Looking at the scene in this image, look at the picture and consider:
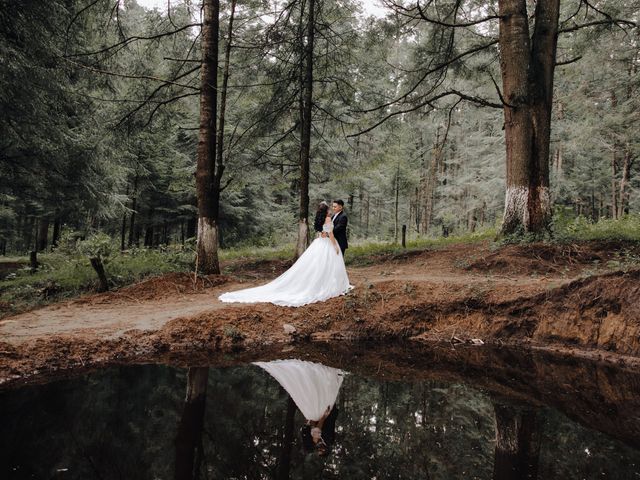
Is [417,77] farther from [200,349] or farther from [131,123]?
[200,349]

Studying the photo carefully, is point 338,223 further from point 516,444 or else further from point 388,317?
point 516,444

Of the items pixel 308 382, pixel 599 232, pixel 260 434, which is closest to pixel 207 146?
pixel 308 382

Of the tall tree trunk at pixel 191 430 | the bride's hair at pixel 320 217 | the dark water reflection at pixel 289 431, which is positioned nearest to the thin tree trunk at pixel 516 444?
the dark water reflection at pixel 289 431

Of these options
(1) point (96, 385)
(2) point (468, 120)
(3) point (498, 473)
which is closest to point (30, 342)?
(1) point (96, 385)

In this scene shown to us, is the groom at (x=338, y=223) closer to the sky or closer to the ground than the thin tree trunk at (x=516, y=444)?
closer to the sky

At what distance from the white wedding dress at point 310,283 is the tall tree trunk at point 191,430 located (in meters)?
2.90

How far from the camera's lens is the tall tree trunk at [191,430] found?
9.82 ft

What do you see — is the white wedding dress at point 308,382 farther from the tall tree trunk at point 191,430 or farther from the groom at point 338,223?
the groom at point 338,223

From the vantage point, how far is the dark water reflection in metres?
3.01

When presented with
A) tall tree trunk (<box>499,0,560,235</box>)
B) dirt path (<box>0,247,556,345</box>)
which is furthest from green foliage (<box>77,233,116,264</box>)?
tall tree trunk (<box>499,0,560,235</box>)

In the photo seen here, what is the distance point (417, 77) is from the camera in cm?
1166

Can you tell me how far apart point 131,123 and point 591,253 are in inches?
474

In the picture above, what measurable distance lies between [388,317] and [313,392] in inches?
114

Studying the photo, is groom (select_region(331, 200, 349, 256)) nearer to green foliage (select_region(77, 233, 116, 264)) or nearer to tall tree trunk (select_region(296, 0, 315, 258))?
tall tree trunk (select_region(296, 0, 315, 258))
